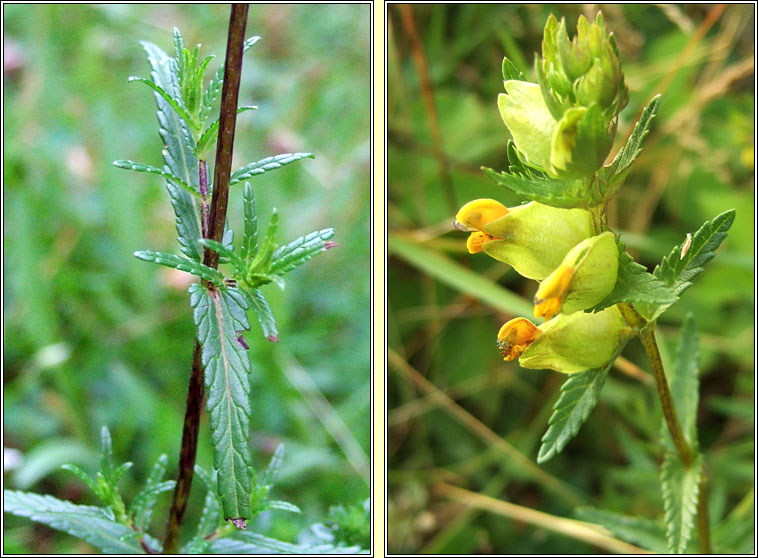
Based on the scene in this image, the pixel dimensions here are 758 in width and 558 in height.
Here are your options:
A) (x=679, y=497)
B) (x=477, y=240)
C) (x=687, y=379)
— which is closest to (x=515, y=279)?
(x=687, y=379)

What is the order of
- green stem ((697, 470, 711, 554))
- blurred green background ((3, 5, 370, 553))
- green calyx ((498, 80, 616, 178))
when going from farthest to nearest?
blurred green background ((3, 5, 370, 553)) → green stem ((697, 470, 711, 554)) → green calyx ((498, 80, 616, 178))

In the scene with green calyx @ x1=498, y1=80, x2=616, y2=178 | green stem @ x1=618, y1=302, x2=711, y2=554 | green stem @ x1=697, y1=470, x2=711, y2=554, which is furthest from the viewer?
green stem @ x1=697, y1=470, x2=711, y2=554

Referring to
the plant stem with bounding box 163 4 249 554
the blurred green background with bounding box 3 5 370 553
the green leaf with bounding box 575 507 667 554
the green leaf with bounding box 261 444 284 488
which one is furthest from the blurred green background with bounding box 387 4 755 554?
the plant stem with bounding box 163 4 249 554

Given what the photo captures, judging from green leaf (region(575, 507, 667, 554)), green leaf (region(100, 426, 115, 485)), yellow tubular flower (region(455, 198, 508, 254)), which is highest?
yellow tubular flower (region(455, 198, 508, 254))

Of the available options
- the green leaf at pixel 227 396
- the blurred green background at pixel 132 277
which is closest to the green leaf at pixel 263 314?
the green leaf at pixel 227 396

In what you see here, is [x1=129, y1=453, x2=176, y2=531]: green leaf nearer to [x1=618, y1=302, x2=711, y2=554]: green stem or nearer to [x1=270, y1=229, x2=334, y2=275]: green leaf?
[x1=270, y1=229, x2=334, y2=275]: green leaf

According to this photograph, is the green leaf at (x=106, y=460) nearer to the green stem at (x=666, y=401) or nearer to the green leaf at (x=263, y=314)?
the green leaf at (x=263, y=314)

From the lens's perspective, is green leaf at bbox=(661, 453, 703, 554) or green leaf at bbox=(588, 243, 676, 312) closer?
green leaf at bbox=(588, 243, 676, 312)
